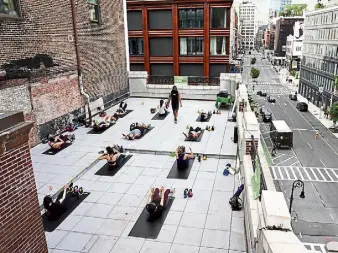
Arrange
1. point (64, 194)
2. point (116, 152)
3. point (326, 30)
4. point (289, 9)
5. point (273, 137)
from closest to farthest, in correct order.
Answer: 1. point (64, 194)
2. point (116, 152)
3. point (273, 137)
4. point (326, 30)
5. point (289, 9)

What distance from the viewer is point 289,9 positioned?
413 ft

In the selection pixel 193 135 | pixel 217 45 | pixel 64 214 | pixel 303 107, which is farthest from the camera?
pixel 303 107

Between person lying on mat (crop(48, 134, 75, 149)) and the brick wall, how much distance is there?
10012 mm

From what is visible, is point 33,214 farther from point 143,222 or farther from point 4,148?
point 143,222

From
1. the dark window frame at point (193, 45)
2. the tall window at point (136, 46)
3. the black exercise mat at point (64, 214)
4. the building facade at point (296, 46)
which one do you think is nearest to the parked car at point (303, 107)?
the dark window frame at point (193, 45)

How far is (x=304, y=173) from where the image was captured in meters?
27.1

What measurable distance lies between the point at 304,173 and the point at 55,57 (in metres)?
22.1

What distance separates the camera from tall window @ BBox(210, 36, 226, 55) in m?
41.7

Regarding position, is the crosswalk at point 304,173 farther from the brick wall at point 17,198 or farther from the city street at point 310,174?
the brick wall at point 17,198

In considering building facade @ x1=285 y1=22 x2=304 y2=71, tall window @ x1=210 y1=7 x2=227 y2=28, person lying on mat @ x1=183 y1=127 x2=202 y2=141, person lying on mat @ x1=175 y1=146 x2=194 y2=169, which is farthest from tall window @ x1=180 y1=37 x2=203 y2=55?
building facade @ x1=285 y1=22 x2=304 y2=71

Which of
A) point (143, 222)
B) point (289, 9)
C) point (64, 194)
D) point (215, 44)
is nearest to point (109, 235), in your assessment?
point (143, 222)

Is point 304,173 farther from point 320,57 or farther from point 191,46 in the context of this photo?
point 320,57

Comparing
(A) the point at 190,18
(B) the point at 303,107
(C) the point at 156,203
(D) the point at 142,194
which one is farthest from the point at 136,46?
(C) the point at 156,203

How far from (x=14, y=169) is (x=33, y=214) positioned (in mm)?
972
